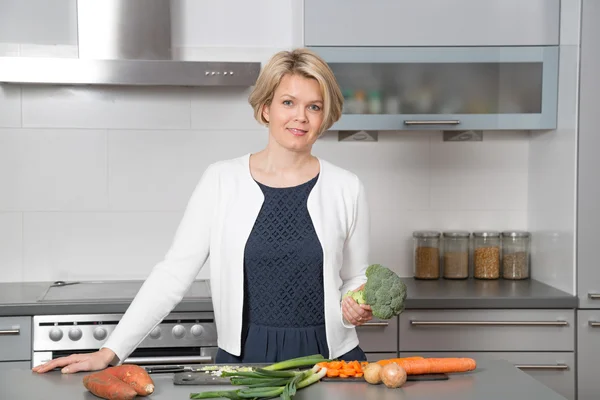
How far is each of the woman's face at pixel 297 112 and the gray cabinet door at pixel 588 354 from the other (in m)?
1.62

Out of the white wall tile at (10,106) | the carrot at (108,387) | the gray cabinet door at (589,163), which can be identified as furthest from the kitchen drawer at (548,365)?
the white wall tile at (10,106)

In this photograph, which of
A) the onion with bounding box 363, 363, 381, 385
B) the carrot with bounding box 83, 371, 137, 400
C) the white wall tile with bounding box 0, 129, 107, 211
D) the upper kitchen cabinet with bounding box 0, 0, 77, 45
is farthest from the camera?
the white wall tile with bounding box 0, 129, 107, 211

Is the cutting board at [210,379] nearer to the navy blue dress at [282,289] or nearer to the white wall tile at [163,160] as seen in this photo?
the navy blue dress at [282,289]

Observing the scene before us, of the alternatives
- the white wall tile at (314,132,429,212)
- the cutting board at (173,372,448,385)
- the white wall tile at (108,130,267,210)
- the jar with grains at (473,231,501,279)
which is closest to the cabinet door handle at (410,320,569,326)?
the jar with grains at (473,231,501,279)

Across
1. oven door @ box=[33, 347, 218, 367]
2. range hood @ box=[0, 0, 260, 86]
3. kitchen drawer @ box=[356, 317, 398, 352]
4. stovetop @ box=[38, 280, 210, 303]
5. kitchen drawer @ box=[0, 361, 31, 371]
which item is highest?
range hood @ box=[0, 0, 260, 86]

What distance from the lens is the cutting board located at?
68.1 inches

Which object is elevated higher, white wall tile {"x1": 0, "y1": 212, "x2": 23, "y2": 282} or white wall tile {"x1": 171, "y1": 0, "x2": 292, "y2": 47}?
white wall tile {"x1": 171, "y1": 0, "x2": 292, "y2": 47}

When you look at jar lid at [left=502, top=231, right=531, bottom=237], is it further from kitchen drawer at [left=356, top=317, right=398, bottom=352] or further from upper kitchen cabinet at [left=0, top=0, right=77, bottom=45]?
upper kitchen cabinet at [left=0, top=0, right=77, bottom=45]

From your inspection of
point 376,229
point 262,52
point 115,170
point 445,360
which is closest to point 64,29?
point 115,170

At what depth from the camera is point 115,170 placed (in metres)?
3.59

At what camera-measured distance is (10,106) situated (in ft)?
11.5

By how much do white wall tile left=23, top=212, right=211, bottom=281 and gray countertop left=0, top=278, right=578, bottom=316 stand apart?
15 centimetres

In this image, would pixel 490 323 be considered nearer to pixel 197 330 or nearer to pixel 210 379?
pixel 197 330

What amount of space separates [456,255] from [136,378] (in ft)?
7.33
